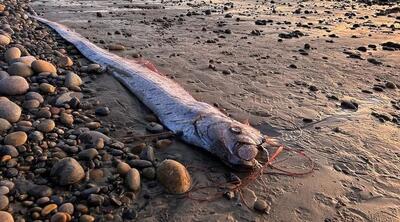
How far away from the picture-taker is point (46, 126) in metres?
5.18

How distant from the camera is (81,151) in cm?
480

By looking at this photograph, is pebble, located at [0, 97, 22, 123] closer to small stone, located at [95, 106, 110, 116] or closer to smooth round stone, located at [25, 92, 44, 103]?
smooth round stone, located at [25, 92, 44, 103]

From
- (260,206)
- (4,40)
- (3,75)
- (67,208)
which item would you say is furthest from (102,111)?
(4,40)

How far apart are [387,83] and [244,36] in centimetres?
480

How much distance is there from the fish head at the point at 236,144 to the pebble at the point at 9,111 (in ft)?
8.40

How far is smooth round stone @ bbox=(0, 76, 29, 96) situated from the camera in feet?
20.1

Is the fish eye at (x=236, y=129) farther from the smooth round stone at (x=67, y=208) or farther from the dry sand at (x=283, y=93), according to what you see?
the smooth round stone at (x=67, y=208)

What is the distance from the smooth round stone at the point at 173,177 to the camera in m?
4.36

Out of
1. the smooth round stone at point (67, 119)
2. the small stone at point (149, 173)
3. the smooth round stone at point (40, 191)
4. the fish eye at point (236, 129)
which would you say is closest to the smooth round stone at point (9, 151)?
the smooth round stone at point (40, 191)

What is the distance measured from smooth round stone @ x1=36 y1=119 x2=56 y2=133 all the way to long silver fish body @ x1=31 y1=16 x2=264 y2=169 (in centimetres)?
151

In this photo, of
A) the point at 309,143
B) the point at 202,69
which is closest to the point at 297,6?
the point at 202,69

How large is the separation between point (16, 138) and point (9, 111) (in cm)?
73

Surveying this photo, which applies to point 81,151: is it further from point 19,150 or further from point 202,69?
point 202,69

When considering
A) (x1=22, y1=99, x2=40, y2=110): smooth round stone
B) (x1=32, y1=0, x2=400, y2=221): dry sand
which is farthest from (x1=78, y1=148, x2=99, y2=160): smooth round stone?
(x1=22, y1=99, x2=40, y2=110): smooth round stone
